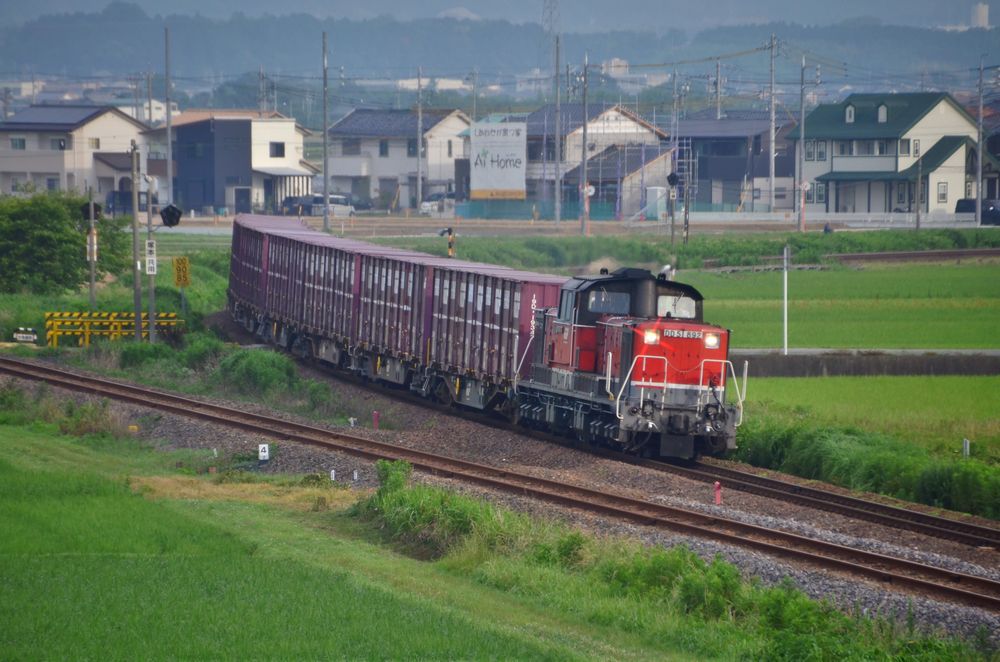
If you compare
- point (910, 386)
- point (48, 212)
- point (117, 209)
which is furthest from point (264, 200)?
point (910, 386)

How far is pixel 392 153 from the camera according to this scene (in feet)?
363

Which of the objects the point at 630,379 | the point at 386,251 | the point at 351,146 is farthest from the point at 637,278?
the point at 351,146

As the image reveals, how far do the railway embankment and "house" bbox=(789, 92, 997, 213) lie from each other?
193 feet

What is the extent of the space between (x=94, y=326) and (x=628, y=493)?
2523 centimetres

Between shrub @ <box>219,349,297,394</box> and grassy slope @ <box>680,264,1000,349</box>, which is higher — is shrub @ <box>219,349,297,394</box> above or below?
below

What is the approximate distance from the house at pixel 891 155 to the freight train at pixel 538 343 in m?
61.6

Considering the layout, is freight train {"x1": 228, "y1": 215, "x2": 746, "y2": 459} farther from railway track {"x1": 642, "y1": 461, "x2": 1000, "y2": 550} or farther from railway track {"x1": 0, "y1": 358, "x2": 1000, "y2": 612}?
railway track {"x1": 0, "y1": 358, "x2": 1000, "y2": 612}

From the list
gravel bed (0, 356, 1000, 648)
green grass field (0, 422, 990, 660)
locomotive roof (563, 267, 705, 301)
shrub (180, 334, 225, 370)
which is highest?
locomotive roof (563, 267, 705, 301)

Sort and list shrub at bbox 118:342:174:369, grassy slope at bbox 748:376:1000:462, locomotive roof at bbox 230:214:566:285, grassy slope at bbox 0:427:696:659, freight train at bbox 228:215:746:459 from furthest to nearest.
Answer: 1. shrub at bbox 118:342:174:369
2. locomotive roof at bbox 230:214:566:285
3. grassy slope at bbox 748:376:1000:462
4. freight train at bbox 228:215:746:459
5. grassy slope at bbox 0:427:696:659

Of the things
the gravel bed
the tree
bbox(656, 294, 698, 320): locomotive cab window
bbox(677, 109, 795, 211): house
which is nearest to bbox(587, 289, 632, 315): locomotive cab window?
bbox(656, 294, 698, 320): locomotive cab window

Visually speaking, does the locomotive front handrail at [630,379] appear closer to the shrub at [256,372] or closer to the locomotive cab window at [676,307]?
the locomotive cab window at [676,307]

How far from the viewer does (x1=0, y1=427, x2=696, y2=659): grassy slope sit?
471 inches

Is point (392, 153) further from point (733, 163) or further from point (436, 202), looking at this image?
point (733, 163)

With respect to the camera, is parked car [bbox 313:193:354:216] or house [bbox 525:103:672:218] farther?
house [bbox 525:103:672:218]
